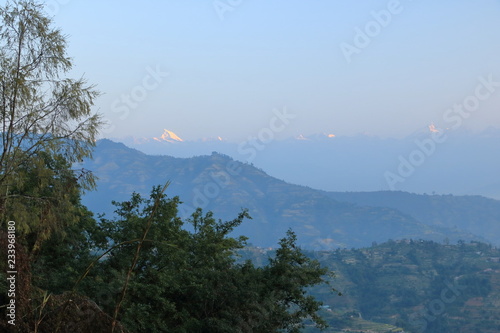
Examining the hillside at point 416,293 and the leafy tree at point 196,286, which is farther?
the hillside at point 416,293

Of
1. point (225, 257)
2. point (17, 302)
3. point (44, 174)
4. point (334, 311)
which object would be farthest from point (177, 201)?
point (334, 311)

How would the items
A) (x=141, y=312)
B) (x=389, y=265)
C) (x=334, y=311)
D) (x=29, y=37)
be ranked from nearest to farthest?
(x=29, y=37)
(x=141, y=312)
(x=334, y=311)
(x=389, y=265)

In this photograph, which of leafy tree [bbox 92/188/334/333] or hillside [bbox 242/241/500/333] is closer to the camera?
leafy tree [bbox 92/188/334/333]

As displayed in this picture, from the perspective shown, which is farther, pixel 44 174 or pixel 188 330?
pixel 188 330

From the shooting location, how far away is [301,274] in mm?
19469

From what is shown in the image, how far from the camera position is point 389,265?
7421 inches

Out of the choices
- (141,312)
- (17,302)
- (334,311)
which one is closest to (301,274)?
(141,312)

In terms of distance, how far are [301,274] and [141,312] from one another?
546 cm

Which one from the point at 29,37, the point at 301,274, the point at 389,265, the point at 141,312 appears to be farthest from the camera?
the point at 389,265

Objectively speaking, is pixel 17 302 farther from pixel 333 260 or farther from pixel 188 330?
pixel 333 260

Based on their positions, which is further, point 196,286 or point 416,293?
point 416,293

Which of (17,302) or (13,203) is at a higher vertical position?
(13,203)

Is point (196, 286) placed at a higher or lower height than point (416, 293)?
lower

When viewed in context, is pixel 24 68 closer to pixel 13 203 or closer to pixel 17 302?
pixel 13 203
